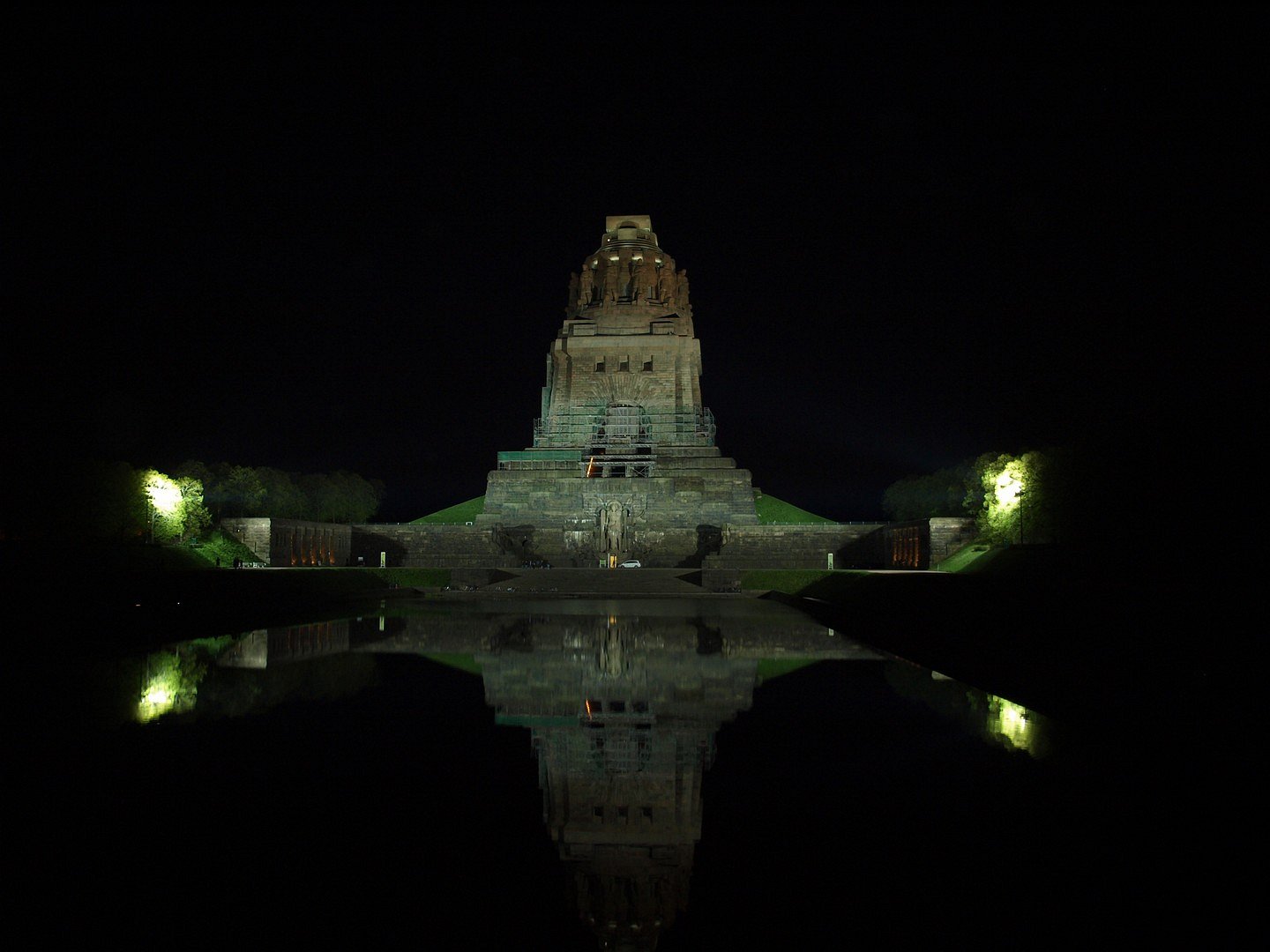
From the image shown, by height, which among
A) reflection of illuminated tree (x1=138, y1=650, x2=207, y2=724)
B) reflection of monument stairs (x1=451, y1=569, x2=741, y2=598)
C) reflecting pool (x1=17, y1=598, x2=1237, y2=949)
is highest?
reflection of monument stairs (x1=451, y1=569, x2=741, y2=598)

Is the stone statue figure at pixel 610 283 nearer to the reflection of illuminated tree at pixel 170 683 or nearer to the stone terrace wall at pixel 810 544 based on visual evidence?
the stone terrace wall at pixel 810 544

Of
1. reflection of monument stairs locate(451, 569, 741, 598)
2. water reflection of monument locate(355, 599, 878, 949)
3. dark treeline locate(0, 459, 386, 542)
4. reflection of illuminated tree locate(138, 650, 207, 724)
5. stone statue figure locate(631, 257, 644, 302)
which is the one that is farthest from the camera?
stone statue figure locate(631, 257, 644, 302)

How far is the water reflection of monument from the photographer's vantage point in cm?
409

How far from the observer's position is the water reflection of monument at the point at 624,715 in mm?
4094

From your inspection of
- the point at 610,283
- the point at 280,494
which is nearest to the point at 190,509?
the point at 280,494

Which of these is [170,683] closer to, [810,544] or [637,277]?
[810,544]

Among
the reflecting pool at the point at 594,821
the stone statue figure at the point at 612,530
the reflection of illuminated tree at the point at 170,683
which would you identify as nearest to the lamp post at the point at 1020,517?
the stone statue figure at the point at 612,530

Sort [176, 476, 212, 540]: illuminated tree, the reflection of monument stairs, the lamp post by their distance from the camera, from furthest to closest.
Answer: [176, 476, 212, 540]: illuminated tree, the lamp post, the reflection of monument stairs

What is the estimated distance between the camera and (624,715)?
7.84 metres

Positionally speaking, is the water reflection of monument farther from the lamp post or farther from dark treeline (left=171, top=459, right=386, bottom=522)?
dark treeline (left=171, top=459, right=386, bottom=522)

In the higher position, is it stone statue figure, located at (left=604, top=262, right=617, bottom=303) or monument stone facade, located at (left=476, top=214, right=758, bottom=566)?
stone statue figure, located at (left=604, top=262, right=617, bottom=303)

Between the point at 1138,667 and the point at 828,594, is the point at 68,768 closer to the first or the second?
A: the point at 1138,667

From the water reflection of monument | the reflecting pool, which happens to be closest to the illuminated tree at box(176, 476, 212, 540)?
the water reflection of monument

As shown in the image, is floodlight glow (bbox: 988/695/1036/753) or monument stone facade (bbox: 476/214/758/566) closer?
floodlight glow (bbox: 988/695/1036/753)
